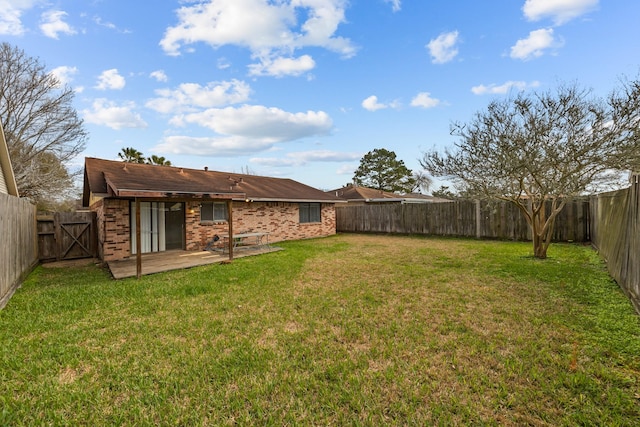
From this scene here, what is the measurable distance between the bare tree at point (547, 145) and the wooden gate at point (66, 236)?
12.8 metres

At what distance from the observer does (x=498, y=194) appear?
28.7 feet

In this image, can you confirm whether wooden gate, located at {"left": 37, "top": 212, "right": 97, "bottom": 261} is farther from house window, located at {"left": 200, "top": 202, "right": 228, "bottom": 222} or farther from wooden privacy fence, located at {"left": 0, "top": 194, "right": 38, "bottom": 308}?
house window, located at {"left": 200, "top": 202, "right": 228, "bottom": 222}

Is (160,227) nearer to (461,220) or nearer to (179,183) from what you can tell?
(179,183)

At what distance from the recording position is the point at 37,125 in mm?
16375

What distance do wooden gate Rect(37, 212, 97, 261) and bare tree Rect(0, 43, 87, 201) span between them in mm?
7182

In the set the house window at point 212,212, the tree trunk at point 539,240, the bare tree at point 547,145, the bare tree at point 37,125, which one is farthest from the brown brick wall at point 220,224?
the tree trunk at point 539,240

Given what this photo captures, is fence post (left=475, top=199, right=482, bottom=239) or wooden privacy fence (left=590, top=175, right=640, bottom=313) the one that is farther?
fence post (left=475, top=199, right=482, bottom=239)

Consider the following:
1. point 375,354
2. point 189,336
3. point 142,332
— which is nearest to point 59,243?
point 142,332

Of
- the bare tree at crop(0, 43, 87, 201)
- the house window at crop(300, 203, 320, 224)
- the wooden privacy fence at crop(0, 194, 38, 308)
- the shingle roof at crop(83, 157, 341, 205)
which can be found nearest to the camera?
the wooden privacy fence at crop(0, 194, 38, 308)

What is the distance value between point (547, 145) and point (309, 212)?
11074 millimetres

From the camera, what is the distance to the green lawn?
242cm

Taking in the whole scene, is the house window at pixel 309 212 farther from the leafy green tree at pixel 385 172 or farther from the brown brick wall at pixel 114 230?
the leafy green tree at pixel 385 172

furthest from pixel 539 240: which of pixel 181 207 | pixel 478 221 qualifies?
pixel 181 207

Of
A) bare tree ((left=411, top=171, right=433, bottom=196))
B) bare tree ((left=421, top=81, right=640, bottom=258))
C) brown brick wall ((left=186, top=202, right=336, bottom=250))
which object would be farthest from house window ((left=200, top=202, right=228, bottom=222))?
bare tree ((left=411, top=171, right=433, bottom=196))
